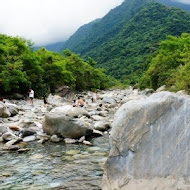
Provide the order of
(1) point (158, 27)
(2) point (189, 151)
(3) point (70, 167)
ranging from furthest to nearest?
(1) point (158, 27)
(3) point (70, 167)
(2) point (189, 151)

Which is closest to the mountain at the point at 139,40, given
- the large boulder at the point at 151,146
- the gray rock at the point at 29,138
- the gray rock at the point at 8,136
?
the gray rock at the point at 29,138

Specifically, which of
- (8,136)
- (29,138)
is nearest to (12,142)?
(8,136)

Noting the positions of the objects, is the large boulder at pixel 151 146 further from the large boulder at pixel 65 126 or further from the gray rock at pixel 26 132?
the gray rock at pixel 26 132

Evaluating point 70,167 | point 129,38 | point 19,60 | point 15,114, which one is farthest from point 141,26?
point 70,167

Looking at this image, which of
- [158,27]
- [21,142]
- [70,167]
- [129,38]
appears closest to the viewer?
[70,167]

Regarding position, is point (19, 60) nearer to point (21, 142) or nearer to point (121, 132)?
point (21, 142)

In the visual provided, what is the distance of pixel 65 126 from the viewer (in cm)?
1259

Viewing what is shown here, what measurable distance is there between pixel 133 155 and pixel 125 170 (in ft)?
1.16

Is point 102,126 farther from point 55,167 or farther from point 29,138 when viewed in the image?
point 55,167

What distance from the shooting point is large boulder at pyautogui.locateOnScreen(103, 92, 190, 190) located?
5.56m

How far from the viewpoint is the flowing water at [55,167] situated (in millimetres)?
7358

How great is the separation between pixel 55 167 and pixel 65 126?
12.7 ft

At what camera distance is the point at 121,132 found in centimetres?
625

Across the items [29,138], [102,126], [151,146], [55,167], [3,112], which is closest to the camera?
[151,146]
